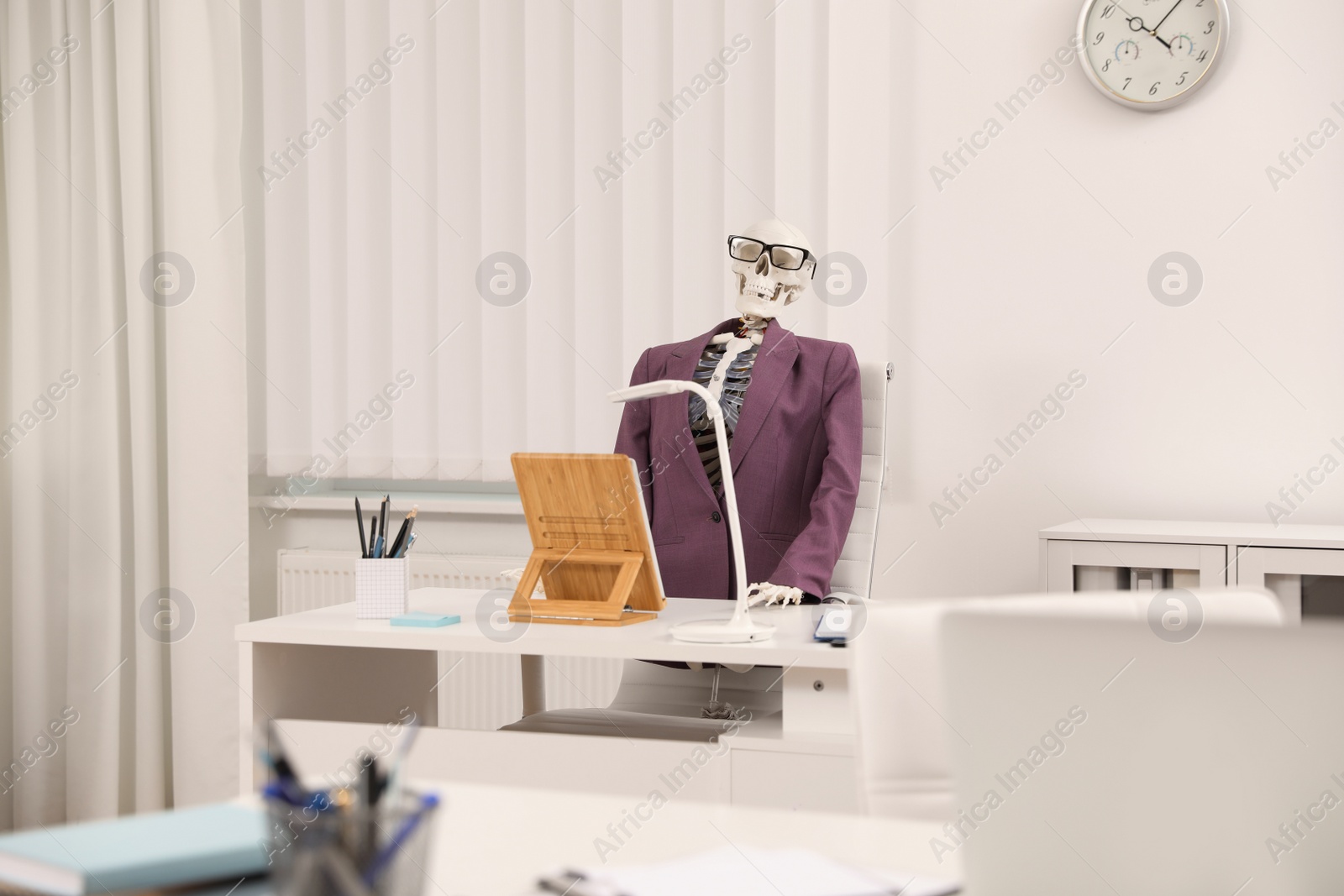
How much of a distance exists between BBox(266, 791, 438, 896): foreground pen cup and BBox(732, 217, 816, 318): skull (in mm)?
1819

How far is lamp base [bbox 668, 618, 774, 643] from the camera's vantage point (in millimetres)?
1589

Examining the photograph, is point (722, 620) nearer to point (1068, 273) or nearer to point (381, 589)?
point (381, 589)

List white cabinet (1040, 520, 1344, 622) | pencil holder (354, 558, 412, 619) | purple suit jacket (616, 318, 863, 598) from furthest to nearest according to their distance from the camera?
1. white cabinet (1040, 520, 1344, 622)
2. purple suit jacket (616, 318, 863, 598)
3. pencil holder (354, 558, 412, 619)

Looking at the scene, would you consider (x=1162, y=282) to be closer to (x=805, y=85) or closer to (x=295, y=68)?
(x=805, y=85)

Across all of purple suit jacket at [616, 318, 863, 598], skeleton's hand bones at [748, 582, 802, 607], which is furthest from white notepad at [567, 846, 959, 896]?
purple suit jacket at [616, 318, 863, 598]

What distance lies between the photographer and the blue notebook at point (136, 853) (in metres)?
0.71

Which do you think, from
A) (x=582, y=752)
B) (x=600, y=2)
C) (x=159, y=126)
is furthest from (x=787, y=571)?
(x=159, y=126)

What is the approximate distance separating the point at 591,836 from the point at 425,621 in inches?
33.9

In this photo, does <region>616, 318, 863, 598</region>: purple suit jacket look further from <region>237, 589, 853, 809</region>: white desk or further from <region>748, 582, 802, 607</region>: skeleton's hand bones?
<region>237, 589, 853, 809</region>: white desk

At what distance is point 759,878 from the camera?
31.9 inches

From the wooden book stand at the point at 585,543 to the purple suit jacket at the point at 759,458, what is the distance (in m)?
0.41

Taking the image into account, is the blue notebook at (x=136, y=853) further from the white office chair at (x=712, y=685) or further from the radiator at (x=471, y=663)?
the radiator at (x=471, y=663)

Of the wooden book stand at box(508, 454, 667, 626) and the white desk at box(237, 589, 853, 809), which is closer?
the white desk at box(237, 589, 853, 809)

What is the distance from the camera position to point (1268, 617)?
3.31 feet
